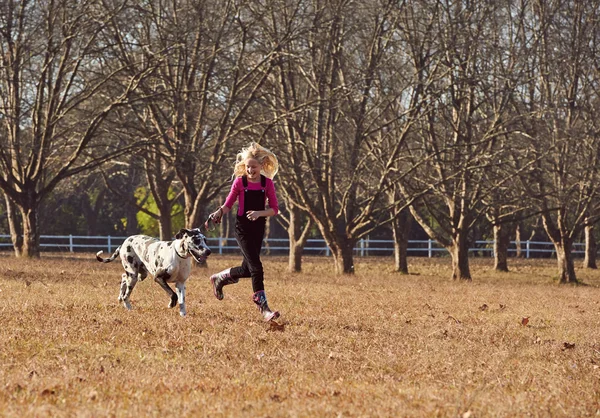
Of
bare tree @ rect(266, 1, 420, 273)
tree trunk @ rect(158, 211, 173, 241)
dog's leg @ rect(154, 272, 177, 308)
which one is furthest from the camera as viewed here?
tree trunk @ rect(158, 211, 173, 241)

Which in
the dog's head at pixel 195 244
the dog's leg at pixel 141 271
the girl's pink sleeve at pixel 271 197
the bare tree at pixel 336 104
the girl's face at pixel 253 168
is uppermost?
the bare tree at pixel 336 104

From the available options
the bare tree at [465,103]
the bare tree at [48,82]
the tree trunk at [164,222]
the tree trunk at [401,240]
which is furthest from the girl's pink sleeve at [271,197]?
the tree trunk at [401,240]

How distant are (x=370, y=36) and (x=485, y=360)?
61.1 ft

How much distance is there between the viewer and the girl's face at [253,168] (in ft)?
35.9

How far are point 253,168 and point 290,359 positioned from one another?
3130mm

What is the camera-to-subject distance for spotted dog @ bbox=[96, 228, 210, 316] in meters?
11.1

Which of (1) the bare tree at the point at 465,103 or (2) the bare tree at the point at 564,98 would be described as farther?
(2) the bare tree at the point at 564,98

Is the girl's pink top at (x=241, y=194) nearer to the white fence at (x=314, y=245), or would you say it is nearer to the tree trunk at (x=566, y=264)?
the tree trunk at (x=566, y=264)

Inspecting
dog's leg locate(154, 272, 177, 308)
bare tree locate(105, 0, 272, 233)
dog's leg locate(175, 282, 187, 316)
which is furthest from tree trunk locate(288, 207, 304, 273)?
dog's leg locate(175, 282, 187, 316)

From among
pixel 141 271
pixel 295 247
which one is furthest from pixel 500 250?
pixel 141 271

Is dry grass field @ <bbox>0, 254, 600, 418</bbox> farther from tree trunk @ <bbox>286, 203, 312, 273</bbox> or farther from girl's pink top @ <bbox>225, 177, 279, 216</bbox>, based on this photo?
tree trunk @ <bbox>286, 203, 312, 273</bbox>

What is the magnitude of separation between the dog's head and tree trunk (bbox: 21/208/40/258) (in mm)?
18153

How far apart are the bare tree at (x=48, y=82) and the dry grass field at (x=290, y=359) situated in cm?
1134

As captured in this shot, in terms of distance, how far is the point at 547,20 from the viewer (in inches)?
1040
